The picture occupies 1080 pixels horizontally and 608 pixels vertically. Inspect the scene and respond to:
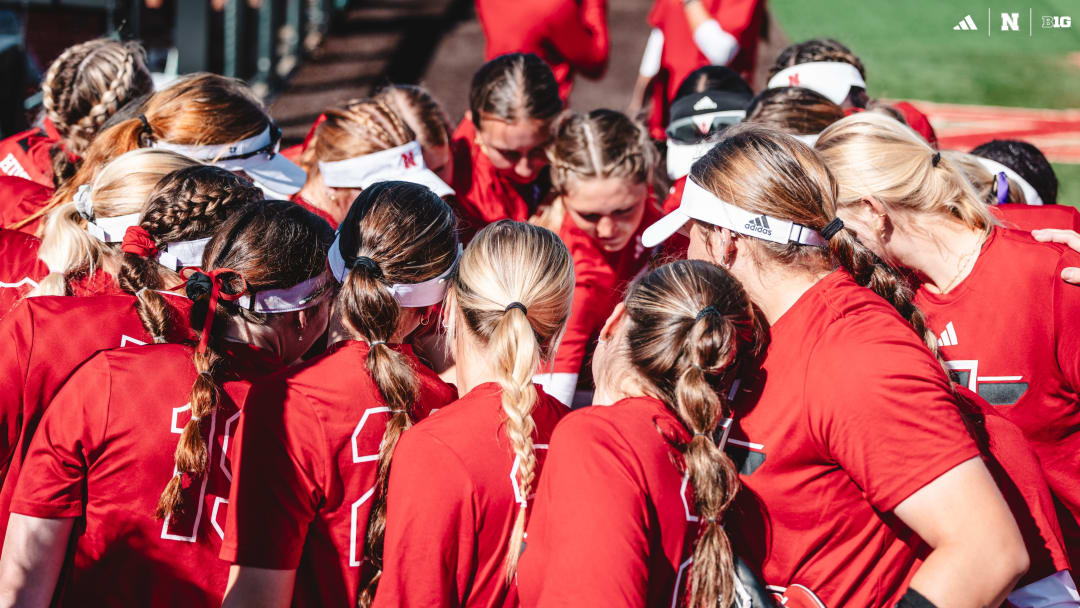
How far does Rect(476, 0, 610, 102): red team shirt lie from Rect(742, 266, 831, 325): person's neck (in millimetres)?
2954

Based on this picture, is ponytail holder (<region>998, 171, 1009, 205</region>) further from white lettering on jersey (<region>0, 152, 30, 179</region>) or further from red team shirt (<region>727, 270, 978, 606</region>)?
white lettering on jersey (<region>0, 152, 30, 179</region>)

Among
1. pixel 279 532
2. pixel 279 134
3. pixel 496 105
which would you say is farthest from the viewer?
pixel 496 105

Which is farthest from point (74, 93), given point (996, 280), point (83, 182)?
point (996, 280)

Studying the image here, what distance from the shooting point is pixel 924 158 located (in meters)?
2.54

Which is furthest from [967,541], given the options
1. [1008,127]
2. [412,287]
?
[1008,127]

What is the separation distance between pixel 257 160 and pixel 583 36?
2.30 metres

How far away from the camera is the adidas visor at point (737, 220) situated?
2.22 meters

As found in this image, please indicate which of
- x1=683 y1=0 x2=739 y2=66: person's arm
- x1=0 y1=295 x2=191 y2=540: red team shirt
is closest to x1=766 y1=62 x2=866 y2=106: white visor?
x1=683 y1=0 x2=739 y2=66: person's arm

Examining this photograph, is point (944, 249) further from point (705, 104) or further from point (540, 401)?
point (705, 104)

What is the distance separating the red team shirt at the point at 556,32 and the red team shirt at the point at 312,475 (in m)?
3.12

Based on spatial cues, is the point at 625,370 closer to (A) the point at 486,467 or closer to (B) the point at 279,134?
(A) the point at 486,467

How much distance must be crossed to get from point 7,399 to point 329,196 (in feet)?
4.77

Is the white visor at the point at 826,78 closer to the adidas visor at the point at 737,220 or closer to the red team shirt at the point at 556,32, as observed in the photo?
the red team shirt at the point at 556,32

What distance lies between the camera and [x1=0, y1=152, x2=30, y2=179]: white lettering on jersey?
12.3 feet
